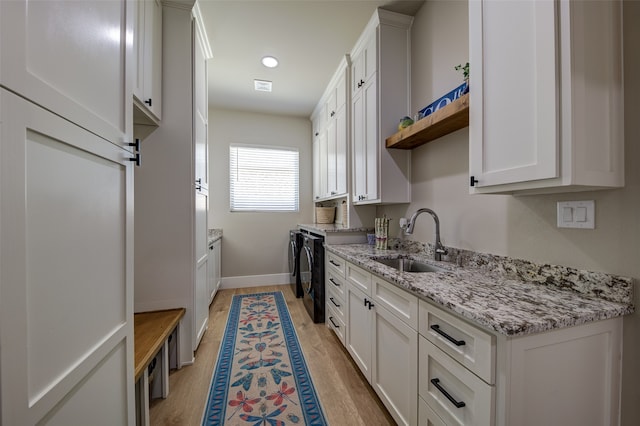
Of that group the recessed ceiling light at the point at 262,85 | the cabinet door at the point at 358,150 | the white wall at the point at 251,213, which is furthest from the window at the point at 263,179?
the cabinet door at the point at 358,150

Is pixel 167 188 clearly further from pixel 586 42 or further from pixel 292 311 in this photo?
pixel 586 42

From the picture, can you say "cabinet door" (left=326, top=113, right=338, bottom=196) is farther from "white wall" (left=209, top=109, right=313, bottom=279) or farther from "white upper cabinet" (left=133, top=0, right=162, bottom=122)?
"white upper cabinet" (left=133, top=0, right=162, bottom=122)

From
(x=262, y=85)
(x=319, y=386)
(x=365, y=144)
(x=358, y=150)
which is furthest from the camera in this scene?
(x=262, y=85)

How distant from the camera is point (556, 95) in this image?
820mm

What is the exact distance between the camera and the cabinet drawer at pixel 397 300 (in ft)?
3.70

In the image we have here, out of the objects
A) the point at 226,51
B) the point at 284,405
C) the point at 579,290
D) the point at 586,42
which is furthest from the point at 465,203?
the point at 226,51

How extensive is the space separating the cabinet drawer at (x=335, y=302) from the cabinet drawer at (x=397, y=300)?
0.63 metres

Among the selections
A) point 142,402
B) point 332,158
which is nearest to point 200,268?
point 142,402

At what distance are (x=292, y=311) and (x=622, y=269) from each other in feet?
8.62

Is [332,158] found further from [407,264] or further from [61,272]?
[61,272]

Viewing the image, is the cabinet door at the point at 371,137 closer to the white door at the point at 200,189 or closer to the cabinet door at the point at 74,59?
the white door at the point at 200,189

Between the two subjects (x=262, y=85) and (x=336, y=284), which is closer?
(x=336, y=284)

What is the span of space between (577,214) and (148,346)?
2.17 meters

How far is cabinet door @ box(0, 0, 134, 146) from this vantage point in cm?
48
